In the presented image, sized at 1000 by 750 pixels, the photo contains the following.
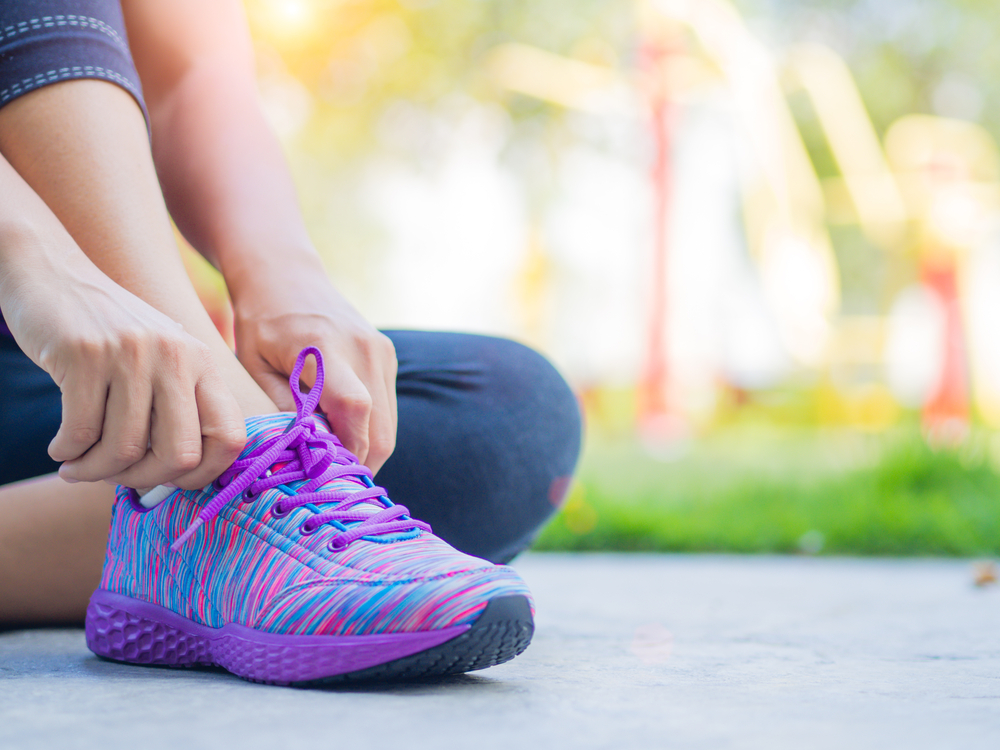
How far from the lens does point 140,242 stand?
3.12 ft

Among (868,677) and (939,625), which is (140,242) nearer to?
(868,677)

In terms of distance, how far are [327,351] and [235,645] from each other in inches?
12.0

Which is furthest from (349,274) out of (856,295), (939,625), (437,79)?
(939,625)

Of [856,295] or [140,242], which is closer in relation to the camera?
[140,242]

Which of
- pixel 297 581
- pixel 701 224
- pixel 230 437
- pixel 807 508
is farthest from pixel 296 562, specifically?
pixel 701 224

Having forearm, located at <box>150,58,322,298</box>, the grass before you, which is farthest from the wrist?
the grass

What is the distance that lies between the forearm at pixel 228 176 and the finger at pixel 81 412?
37 centimetres

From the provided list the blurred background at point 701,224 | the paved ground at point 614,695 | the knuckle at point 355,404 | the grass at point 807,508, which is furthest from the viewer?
the blurred background at point 701,224

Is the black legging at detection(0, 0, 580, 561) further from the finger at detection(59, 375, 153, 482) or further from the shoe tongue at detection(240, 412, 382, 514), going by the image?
the finger at detection(59, 375, 153, 482)

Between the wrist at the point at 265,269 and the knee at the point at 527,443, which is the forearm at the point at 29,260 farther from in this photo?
the knee at the point at 527,443

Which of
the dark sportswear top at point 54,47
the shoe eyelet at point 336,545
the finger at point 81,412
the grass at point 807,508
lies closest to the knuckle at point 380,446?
the shoe eyelet at point 336,545

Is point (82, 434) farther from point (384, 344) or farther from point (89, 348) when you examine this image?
point (384, 344)

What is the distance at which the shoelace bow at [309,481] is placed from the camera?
0.84m

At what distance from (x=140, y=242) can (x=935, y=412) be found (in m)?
5.43
